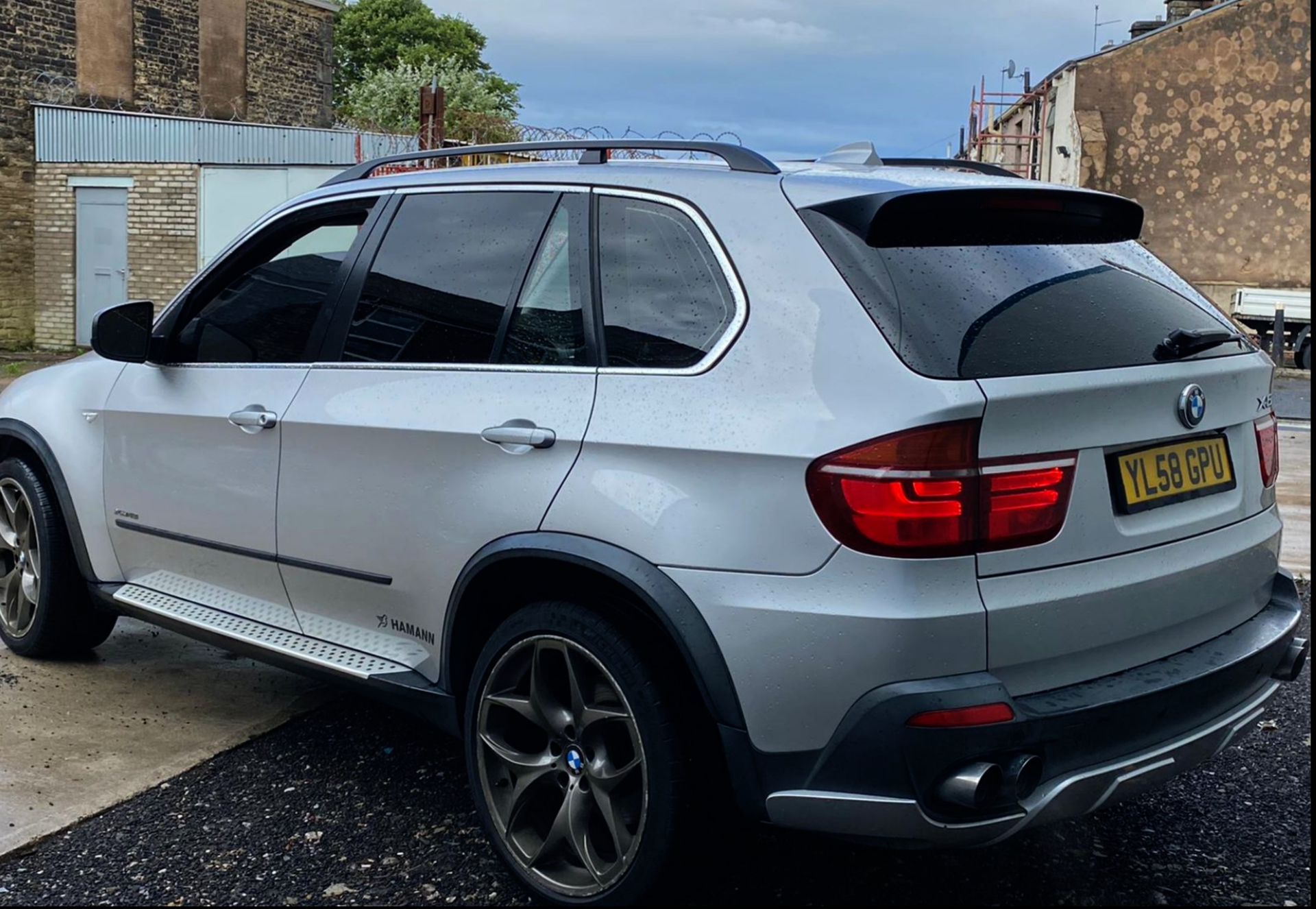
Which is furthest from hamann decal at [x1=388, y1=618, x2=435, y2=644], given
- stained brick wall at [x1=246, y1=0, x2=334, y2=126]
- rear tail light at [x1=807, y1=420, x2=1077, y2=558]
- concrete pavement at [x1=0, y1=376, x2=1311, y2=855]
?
stained brick wall at [x1=246, y1=0, x2=334, y2=126]

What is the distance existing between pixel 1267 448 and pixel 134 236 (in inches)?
855

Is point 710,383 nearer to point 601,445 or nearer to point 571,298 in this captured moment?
point 601,445

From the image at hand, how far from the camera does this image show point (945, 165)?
370 cm

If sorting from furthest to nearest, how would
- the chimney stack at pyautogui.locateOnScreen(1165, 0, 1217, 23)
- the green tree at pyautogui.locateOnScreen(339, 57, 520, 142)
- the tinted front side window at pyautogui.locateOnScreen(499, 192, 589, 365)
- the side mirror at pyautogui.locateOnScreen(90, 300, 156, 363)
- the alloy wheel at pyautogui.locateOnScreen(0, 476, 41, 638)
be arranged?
the green tree at pyautogui.locateOnScreen(339, 57, 520, 142)
the chimney stack at pyautogui.locateOnScreen(1165, 0, 1217, 23)
the alloy wheel at pyautogui.locateOnScreen(0, 476, 41, 638)
the side mirror at pyautogui.locateOnScreen(90, 300, 156, 363)
the tinted front side window at pyautogui.locateOnScreen(499, 192, 589, 365)

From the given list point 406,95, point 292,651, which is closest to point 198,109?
point 406,95

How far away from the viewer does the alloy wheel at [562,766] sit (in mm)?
2926

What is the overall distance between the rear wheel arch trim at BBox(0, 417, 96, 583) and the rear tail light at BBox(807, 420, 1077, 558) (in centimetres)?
307

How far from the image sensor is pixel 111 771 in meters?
4.00

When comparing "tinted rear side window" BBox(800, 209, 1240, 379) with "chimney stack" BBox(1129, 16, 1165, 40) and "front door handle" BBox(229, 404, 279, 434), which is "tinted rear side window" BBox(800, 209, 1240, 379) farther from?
"chimney stack" BBox(1129, 16, 1165, 40)

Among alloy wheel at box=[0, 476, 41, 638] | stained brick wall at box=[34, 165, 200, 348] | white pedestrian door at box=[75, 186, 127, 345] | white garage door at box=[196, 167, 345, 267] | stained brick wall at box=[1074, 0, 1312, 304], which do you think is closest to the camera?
alloy wheel at box=[0, 476, 41, 638]

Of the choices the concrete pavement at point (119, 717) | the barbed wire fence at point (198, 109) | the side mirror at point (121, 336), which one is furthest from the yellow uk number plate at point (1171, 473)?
the barbed wire fence at point (198, 109)

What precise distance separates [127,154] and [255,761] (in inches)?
824

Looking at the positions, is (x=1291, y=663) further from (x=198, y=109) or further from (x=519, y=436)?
(x=198, y=109)

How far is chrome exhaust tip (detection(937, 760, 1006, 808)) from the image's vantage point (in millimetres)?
2492
